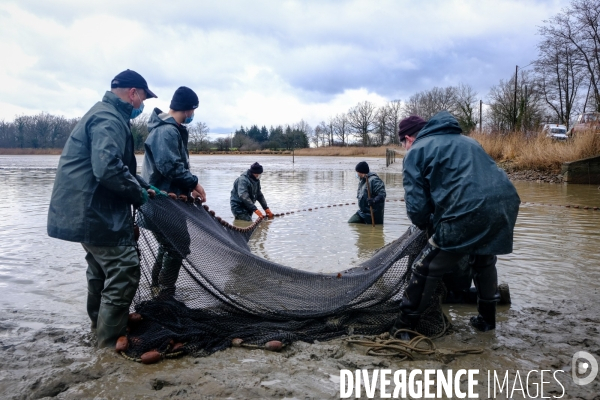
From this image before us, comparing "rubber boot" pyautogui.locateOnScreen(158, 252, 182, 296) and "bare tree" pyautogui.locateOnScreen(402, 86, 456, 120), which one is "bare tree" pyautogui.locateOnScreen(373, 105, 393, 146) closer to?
"bare tree" pyautogui.locateOnScreen(402, 86, 456, 120)

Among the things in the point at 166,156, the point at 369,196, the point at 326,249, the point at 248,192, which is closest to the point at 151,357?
the point at 166,156

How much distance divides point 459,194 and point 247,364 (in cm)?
198

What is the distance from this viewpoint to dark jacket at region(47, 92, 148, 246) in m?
3.53

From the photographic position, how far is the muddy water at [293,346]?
3107mm

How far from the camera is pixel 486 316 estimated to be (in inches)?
160

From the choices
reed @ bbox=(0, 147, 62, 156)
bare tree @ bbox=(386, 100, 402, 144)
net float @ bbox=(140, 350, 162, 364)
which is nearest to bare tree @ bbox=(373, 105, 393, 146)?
bare tree @ bbox=(386, 100, 402, 144)

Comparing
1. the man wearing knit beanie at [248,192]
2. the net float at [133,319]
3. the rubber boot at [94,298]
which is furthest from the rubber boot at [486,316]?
the man wearing knit beanie at [248,192]

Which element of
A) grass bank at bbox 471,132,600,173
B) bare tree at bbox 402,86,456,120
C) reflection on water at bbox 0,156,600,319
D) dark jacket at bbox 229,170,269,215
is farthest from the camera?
bare tree at bbox 402,86,456,120

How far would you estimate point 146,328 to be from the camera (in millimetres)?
3865

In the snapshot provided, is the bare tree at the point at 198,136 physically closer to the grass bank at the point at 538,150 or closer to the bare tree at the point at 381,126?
the bare tree at the point at 381,126

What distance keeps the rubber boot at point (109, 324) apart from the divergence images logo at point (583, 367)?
3.21 m

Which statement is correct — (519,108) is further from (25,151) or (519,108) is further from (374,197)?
(25,151)

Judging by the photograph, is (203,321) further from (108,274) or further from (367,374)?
(367,374)

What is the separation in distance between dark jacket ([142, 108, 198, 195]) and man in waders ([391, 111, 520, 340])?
7.13ft
